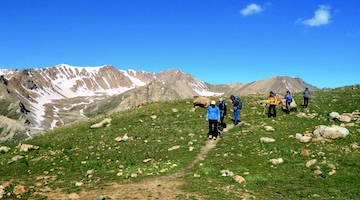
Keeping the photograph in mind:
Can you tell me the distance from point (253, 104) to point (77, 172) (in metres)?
29.5

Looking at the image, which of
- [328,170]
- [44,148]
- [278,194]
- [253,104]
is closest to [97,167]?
[44,148]

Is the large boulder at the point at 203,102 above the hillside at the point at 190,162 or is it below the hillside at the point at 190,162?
above

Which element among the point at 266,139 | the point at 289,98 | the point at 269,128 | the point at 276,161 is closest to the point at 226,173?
the point at 276,161

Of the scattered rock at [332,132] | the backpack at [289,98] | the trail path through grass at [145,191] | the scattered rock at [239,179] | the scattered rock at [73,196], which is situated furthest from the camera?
the backpack at [289,98]

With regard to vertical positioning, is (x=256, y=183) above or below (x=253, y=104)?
below

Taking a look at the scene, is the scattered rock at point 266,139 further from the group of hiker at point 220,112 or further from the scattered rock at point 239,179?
the scattered rock at point 239,179

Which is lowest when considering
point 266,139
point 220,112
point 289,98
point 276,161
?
point 276,161

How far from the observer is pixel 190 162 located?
76.8 ft

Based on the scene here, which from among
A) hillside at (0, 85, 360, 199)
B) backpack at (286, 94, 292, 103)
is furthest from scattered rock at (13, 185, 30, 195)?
backpack at (286, 94, 292, 103)

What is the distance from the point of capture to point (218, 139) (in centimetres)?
2977

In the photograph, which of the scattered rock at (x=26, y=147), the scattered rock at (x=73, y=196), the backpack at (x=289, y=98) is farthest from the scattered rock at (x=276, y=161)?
the scattered rock at (x=26, y=147)

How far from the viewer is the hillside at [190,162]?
18.0 m

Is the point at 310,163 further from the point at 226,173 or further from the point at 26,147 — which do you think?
the point at 26,147

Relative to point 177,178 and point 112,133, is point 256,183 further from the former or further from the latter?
point 112,133
